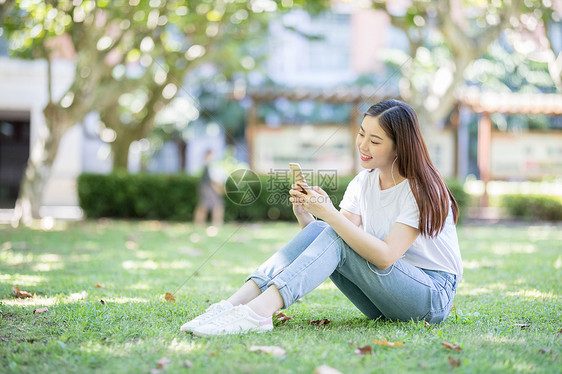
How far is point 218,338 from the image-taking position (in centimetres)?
251

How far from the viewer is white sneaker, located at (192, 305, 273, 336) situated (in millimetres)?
2555

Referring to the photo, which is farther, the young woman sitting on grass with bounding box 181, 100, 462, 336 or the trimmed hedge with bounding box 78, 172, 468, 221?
the trimmed hedge with bounding box 78, 172, 468, 221

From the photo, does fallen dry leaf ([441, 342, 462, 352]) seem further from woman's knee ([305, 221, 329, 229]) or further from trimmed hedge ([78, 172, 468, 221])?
trimmed hedge ([78, 172, 468, 221])

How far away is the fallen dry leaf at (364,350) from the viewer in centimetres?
235

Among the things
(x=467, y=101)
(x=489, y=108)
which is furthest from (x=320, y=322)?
(x=489, y=108)

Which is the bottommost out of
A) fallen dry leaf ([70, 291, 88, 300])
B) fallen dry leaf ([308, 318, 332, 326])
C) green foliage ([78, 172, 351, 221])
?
green foliage ([78, 172, 351, 221])

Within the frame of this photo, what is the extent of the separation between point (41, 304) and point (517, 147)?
12173mm

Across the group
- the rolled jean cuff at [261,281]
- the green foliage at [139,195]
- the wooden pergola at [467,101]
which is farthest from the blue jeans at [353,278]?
the wooden pergola at [467,101]

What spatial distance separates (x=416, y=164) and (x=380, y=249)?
46cm

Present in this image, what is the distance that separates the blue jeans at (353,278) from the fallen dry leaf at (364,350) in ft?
1.10

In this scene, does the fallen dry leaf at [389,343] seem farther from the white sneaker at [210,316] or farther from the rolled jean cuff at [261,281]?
the white sneaker at [210,316]

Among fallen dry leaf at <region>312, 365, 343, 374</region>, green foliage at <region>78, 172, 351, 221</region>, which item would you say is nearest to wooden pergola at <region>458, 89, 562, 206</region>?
green foliage at <region>78, 172, 351, 221</region>

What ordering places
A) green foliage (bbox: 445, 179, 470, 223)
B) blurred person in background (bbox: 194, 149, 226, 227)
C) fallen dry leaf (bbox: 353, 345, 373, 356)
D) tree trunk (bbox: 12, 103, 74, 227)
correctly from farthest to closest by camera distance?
green foliage (bbox: 445, 179, 470, 223)
blurred person in background (bbox: 194, 149, 226, 227)
tree trunk (bbox: 12, 103, 74, 227)
fallen dry leaf (bbox: 353, 345, 373, 356)

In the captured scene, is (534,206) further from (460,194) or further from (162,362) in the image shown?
(162,362)
